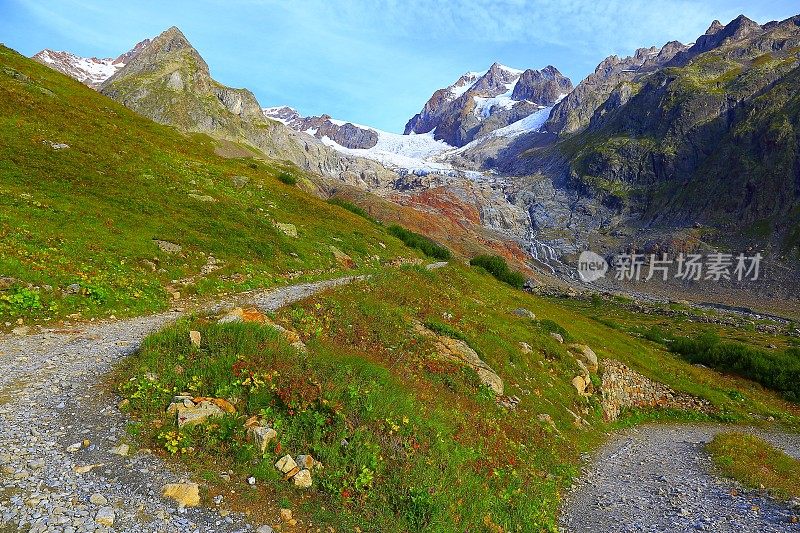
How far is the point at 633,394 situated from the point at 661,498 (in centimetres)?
1942

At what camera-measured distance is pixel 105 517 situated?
736 centimetres

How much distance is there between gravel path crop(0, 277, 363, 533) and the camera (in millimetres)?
7312

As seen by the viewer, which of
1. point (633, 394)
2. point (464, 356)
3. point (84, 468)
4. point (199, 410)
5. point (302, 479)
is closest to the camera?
point (84, 468)

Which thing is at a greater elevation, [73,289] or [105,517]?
[73,289]

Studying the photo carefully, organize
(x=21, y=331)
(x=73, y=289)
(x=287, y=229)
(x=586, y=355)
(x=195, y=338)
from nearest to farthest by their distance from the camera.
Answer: (x=195, y=338)
(x=21, y=331)
(x=73, y=289)
(x=586, y=355)
(x=287, y=229)

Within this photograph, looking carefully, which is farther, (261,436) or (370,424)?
(370,424)

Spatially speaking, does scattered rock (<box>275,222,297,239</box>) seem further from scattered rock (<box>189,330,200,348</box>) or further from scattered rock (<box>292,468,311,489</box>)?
scattered rock (<box>292,468,311,489</box>)

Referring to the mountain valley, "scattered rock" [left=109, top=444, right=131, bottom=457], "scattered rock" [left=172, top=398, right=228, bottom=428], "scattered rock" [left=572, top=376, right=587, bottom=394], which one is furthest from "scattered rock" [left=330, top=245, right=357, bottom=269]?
"scattered rock" [left=109, top=444, right=131, bottom=457]

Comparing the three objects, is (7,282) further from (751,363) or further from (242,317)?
(751,363)

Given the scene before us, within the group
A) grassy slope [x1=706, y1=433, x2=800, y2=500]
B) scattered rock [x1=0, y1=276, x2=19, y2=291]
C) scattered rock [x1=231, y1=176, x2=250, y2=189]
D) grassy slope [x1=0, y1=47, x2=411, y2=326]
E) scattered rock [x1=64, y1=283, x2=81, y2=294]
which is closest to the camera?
scattered rock [x1=0, y1=276, x2=19, y2=291]

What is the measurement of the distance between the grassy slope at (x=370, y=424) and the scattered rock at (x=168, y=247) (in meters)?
11.3

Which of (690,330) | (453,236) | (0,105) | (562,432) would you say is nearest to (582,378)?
(562,432)

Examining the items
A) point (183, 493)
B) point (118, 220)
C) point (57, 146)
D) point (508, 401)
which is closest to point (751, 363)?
point (508, 401)

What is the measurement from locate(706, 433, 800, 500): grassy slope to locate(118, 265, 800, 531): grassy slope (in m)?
7.63
